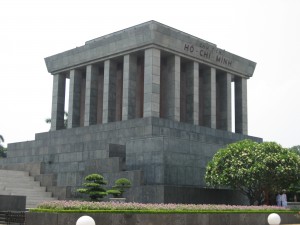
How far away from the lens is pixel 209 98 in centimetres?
4562

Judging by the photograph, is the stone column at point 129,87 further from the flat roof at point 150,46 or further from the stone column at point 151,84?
the stone column at point 151,84

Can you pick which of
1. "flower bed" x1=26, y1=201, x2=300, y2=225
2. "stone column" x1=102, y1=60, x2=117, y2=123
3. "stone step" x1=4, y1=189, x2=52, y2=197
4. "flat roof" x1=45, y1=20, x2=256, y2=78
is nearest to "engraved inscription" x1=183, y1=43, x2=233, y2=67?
"flat roof" x1=45, y1=20, x2=256, y2=78

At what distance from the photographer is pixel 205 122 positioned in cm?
4559

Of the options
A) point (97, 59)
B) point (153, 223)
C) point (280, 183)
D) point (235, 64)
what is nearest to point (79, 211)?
point (153, 223)

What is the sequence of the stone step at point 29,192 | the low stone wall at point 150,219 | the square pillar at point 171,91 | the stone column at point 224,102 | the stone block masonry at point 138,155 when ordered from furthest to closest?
the stone column at point 224,102 → the square pillar at point 171,91 → the stone step at point 29,192 → the stone block masonry at point 138,155 → the low stone wall at point 150,219

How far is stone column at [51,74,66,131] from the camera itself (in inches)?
1907

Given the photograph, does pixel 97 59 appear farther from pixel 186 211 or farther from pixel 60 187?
pixel 186 211

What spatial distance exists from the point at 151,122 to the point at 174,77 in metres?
7.90

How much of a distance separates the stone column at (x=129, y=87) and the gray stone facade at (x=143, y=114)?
0.31 feet

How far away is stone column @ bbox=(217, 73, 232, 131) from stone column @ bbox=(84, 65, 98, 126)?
13347mm

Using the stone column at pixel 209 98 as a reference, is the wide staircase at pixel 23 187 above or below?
below

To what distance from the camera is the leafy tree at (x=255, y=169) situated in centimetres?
2809

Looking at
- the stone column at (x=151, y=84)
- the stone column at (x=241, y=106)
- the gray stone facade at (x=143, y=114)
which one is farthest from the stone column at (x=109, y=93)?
the stone column at (x=241, y=106)

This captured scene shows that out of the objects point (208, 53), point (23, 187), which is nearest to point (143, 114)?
point (208, 53)
